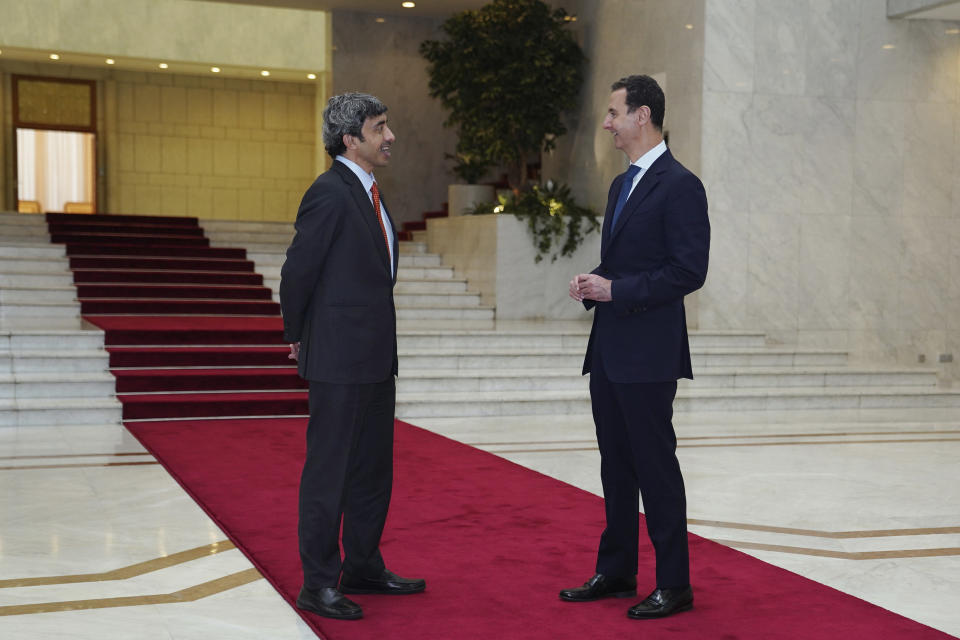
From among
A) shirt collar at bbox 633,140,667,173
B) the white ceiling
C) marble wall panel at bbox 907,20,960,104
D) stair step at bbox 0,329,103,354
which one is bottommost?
stair step at bbox 0,329,103,354

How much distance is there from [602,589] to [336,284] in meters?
1.16

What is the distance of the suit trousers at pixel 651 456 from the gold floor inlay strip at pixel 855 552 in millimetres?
970

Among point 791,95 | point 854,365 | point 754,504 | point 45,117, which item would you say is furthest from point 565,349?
point 45,117

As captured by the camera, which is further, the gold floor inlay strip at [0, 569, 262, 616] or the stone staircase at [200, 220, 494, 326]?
the stone staircase at [200, 220, 494, 326]

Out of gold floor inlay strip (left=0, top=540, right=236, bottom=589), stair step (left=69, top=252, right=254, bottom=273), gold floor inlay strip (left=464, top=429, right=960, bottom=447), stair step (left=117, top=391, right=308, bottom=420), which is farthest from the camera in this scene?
stair step (left=69, top=252, right=254, bottom=273)

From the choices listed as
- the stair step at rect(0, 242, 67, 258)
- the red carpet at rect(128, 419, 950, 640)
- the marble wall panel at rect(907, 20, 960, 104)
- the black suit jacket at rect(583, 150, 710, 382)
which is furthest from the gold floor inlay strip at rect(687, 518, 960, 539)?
the stair step at rect(0, 242, 67, 258)

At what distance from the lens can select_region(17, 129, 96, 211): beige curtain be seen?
17.3 metres

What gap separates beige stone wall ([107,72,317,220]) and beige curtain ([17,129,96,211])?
1.47 ft

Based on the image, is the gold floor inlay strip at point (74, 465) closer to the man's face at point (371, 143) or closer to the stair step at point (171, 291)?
the man's face at point (371, 143)

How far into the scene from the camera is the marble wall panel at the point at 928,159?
10516mm

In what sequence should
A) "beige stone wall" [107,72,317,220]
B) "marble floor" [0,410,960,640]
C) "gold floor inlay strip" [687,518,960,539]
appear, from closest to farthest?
"marble floor" [0,410,960,640] < "gold floor inlay strip" [687,518,960,539] < "beige stone wall" [107,72,317,220]

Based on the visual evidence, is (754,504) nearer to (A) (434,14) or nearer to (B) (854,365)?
(B) (854,365)

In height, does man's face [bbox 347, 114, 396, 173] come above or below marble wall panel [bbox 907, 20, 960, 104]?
below

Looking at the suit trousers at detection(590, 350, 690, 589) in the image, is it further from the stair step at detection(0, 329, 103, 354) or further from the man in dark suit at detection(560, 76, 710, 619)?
the stair step at detection(0, 329, 103, 354)
